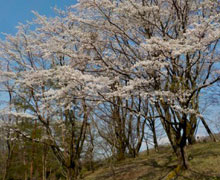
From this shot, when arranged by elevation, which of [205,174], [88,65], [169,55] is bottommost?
[205,174]

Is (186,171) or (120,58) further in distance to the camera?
(120,58)

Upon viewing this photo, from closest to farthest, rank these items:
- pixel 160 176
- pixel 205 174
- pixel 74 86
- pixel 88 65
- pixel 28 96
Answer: pixel 74 86
pixel 205 174
pixel 160 176
pixel 88 65
pixel 28 96

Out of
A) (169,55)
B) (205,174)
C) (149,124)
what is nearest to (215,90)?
(149,124)

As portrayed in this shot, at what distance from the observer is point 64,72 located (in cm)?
578

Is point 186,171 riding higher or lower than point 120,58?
lower

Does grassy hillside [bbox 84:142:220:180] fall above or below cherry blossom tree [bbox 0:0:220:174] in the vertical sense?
below

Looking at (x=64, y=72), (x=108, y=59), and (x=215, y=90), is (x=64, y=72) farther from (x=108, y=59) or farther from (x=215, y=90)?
(x=215, y=90)

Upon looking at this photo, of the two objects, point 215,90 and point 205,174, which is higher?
point 215,90

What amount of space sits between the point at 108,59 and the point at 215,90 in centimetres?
715

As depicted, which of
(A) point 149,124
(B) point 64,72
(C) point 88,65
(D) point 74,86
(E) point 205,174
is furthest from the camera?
(A) point 149,124

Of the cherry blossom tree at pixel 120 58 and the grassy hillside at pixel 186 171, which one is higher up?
the cherry blossom tree at pixel 120 58

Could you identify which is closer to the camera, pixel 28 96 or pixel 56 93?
pixel 56 93

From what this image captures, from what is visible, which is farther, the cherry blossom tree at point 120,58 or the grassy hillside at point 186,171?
the grassy hillside at point 186,171

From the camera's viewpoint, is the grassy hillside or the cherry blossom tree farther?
the grassy hillside
